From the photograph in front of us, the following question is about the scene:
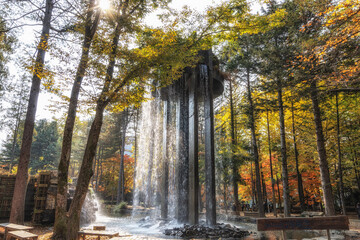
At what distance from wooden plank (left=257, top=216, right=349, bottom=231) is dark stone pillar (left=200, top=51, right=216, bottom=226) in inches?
225

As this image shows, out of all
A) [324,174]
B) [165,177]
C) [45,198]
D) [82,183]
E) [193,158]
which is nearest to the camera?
[82,183]

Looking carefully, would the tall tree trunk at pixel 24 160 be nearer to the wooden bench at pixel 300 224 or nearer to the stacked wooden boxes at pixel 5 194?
the stacked wooden boxes at pixel 5 194

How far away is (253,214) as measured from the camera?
52.4ft

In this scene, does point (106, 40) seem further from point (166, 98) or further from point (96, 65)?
point (166, 98)

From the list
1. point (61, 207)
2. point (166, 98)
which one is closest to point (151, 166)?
point (166, 98)

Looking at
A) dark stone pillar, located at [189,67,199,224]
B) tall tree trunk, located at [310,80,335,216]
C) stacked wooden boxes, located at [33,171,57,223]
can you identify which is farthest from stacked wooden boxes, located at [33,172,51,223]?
tall tree trunk, located at [310,80,335,216]

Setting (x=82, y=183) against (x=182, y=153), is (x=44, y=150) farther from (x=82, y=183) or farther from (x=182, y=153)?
(x=82, y=183)

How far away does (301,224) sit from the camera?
494 centimetres

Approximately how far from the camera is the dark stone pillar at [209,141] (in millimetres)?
10398

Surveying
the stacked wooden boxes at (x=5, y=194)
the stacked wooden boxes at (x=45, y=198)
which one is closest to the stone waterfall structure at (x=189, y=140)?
the stacked wooden boxes at (x=45, y=198)

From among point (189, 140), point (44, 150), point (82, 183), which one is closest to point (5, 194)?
point (82, 183)

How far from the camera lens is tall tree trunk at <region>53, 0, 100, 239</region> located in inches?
245

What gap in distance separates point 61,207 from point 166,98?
979cm

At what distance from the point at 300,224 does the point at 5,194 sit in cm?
1226
